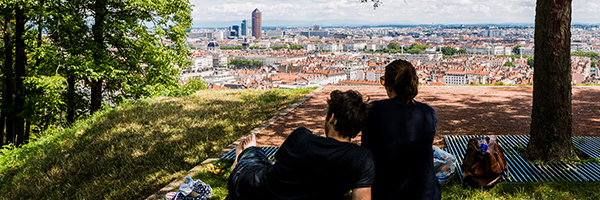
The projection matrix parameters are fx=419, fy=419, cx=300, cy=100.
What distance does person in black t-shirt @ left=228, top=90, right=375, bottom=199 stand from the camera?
2.11 metres

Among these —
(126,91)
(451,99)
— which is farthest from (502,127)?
(126,91)

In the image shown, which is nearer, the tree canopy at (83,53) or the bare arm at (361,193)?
the bare arm at (361,193)

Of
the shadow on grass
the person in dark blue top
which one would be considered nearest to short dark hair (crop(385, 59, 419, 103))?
the person in dark blue top

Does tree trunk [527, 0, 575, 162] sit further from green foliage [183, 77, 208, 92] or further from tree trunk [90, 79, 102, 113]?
green foliage [183, 77, 208, 92]

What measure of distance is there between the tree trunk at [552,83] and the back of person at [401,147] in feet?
Result: 7.14

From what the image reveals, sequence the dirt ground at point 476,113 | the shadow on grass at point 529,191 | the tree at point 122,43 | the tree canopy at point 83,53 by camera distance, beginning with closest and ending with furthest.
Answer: the shadow on grass at point 529,191
the dirt ground at point 476,113
the tree canopy at point 83,53
the tree at point 122,43

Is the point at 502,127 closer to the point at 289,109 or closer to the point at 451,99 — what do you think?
the point at 451,99

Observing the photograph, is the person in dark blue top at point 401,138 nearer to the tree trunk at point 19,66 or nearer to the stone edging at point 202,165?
the stone edging at point 202,165

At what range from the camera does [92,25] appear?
444 inches

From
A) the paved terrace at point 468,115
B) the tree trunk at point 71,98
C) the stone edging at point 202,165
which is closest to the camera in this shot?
the stone edging at point 202,165

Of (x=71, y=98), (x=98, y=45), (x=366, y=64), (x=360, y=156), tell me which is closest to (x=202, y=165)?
(x=360, y=156)

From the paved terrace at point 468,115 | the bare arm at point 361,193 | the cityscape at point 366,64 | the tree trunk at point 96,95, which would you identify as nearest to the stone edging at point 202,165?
the paved terrace at point 468,115

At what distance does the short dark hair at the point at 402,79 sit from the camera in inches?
91.0

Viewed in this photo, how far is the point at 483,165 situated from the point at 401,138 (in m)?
1.40
